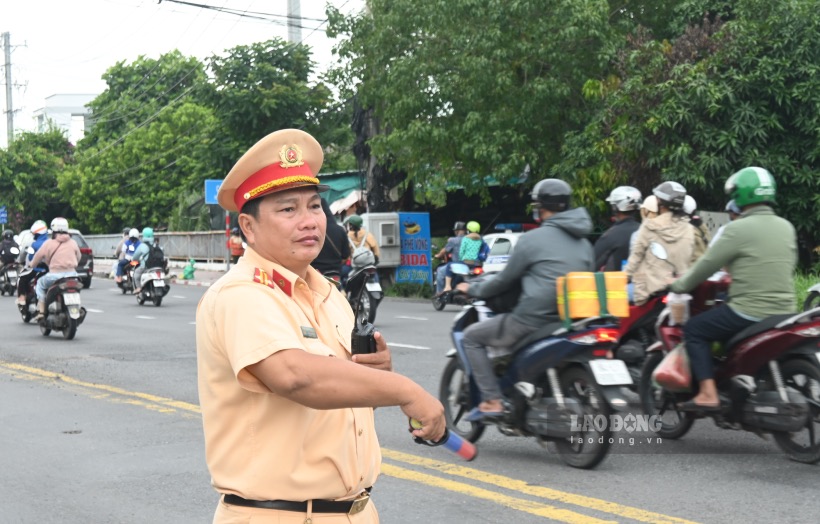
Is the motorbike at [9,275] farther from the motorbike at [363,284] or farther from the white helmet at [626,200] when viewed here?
the white helmet at [626,200]

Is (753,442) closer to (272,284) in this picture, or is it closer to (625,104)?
(272,284)

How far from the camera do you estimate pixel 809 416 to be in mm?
6398

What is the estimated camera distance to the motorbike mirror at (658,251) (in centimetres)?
814

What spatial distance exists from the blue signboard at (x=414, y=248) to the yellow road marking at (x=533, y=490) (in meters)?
17.8

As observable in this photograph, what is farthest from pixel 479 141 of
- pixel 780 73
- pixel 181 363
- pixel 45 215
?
pixel 45 215

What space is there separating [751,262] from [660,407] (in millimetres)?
1316

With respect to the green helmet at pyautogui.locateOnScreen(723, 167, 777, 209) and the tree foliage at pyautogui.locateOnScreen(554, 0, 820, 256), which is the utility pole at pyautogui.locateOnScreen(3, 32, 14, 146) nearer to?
the tree foliage at pyautogui.locateOnScreen(554, 0, 820, 256)

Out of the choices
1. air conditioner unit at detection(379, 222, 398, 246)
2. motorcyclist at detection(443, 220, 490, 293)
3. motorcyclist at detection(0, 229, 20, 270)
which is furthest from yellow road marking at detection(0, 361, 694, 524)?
motorcyclist at detection(0, 229, 20, 270)

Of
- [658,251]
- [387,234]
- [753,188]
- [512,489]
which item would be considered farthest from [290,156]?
[387,234]

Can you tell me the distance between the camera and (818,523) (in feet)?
17.7

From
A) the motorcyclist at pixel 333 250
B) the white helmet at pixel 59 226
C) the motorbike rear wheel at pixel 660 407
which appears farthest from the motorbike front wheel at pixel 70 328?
the motorbike rear wheel at pixel 660 407

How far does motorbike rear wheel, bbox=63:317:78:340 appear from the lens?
592 inches

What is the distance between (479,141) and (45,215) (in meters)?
45.8

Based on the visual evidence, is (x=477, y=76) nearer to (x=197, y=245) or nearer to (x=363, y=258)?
(x=363, y=258)
